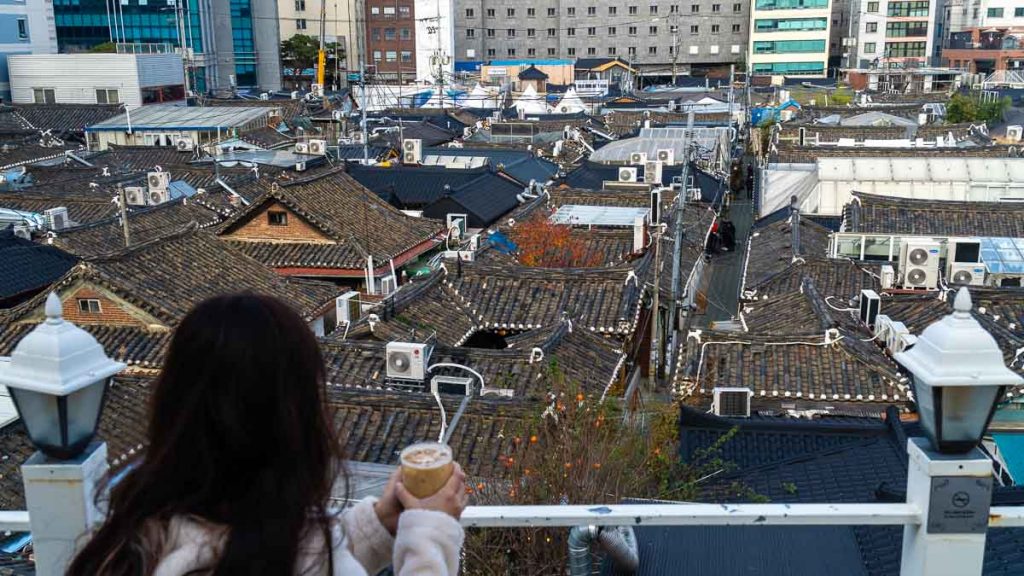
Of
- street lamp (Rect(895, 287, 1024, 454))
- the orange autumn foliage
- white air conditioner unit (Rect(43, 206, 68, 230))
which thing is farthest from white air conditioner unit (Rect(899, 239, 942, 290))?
white air conditioner unit (Rect(43, 206, 68, 230))

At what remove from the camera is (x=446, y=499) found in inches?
82.0

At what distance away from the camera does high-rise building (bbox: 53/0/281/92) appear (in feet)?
189

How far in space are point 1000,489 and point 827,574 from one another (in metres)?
1.48

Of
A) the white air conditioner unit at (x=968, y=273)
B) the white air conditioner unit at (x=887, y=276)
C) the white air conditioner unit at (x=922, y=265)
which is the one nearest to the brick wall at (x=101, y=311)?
the white air conditioner unit at (x=887, y=276)

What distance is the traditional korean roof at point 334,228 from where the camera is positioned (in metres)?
17.6

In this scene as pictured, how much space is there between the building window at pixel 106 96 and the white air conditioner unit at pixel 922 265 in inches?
1725

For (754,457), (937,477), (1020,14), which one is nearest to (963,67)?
(1020,14)

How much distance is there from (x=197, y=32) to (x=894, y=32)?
47823 millimetres

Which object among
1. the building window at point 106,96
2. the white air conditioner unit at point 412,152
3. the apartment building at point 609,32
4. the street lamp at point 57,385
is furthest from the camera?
the apartment building at point 609,32

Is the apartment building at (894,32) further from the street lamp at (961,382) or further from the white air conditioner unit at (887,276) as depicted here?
the street lamp at (961,382)

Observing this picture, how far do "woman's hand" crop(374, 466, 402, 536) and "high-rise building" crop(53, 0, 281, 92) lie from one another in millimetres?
54264

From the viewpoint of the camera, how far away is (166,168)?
1049 inches

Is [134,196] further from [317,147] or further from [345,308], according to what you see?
[345,308]

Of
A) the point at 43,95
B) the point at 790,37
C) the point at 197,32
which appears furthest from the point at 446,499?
the point at 790,37
